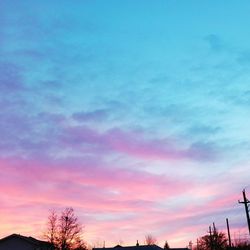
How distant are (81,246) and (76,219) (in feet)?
20.2

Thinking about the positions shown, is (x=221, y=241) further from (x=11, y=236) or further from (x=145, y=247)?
(x=11, y=236)

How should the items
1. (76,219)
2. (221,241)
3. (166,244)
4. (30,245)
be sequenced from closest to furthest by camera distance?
(30,245), (76,219), (221,241), (166,244)

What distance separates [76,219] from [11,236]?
16.9m

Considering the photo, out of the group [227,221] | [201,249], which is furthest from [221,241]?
[227,221]

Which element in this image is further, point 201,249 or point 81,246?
point 201,249

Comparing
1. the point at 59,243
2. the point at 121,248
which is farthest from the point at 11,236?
the point at 121,248

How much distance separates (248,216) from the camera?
64.2 m

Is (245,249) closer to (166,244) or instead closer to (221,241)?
(221,241)

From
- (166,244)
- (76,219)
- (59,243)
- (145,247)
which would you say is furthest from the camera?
(166,244)

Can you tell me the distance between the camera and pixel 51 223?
292ft

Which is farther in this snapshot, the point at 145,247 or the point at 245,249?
the point at 145,247

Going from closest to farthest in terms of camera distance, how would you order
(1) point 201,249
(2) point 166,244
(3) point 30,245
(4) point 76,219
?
(3) point 30,245
(4) point 76,219
(1) point 201,249
(2) point 166,244

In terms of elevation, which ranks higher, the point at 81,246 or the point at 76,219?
the point at 76,219

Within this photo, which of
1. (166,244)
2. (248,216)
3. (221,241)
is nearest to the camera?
(248,216)
